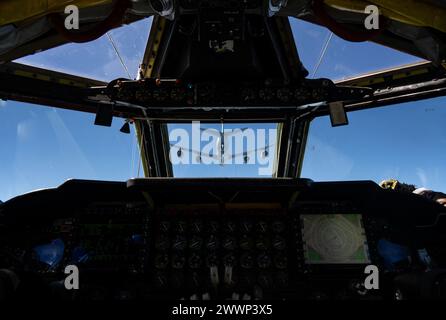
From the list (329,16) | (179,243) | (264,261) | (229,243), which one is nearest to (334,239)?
(264,261)

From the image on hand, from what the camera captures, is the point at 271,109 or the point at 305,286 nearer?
the point at 305,286

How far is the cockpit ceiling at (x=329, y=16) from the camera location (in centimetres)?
268

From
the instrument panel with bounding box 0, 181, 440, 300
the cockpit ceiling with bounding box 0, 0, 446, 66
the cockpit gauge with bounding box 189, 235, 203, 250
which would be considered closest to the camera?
the cockpit ceiling with bounding box 0, 0, 446, 66

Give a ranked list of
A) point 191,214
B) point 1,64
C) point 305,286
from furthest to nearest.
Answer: point 1,64 → point 191,214 → point 305,286

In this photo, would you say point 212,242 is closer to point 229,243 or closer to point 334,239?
point 229,243

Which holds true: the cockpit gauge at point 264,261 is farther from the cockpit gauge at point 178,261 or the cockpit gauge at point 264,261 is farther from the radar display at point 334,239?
the cockpit gauge at point 178,261

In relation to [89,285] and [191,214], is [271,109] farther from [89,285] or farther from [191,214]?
[89,285]

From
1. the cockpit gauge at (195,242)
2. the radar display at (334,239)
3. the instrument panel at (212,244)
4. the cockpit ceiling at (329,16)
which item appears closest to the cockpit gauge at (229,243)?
the instrument panel at (212,244)

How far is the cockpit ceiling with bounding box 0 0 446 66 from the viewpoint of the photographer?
268 centimetres

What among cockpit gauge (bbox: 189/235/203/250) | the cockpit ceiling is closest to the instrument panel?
cockpit gauge (bbox: 189/235/203/250)

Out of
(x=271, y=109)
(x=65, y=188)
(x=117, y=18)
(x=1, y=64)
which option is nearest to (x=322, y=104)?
(x=271, y=109)

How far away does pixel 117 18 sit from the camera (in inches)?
116

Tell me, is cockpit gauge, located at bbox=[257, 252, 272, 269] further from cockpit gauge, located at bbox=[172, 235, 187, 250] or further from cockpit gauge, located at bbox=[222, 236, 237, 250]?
cockpit gauge, located at bbox=[172, 235, 187, 250]

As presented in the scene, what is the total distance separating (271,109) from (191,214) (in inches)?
76.2
